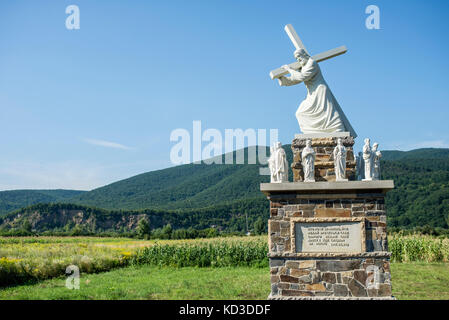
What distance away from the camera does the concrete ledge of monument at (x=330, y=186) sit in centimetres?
880

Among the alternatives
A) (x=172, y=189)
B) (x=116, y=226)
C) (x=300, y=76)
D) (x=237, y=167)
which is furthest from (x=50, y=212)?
(x=300, y=76)

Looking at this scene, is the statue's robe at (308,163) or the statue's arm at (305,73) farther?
the statue's arm at (305,73)

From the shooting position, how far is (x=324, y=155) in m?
10.1

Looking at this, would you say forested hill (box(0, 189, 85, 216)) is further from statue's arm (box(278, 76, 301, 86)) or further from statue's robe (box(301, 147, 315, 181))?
statue's robe (box(301, 147, 315, 181))

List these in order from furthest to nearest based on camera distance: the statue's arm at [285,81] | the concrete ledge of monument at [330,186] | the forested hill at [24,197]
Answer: the forested hill at [24,197] → the statue's arm at [285,81] → the concrete ledge of monument at [330,186]

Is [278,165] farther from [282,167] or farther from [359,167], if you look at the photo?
[359,167]

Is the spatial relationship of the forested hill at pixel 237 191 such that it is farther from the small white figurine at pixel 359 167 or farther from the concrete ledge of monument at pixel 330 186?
the concrete ledge of monument at pixel 330 186

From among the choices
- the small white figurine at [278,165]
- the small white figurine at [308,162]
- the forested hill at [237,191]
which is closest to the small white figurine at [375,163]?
the small white figurine at [308,162]

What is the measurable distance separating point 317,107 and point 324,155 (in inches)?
52.0

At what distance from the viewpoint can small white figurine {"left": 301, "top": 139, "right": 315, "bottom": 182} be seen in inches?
371

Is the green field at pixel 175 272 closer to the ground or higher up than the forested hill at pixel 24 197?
closer to the ground

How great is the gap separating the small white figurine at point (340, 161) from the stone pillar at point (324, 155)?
0.49 m
